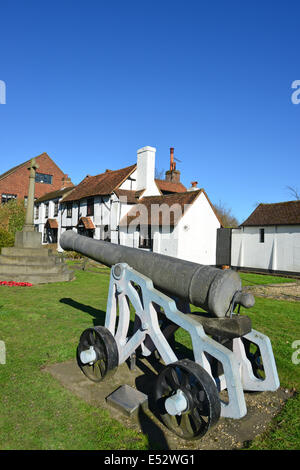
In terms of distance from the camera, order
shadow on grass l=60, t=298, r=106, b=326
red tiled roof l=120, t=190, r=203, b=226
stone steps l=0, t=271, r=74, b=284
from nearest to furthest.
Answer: shadow on grass l=60, t=298, r=106, b=326 < stone steps l=0, t=271, r=74, b=284 < red tiled roof l=120, t=190, r=203, b=226

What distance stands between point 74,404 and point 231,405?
5.66 feet

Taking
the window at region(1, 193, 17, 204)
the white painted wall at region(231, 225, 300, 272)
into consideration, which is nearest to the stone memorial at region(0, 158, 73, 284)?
the white painted wall at region(231, 225, 300, 272)

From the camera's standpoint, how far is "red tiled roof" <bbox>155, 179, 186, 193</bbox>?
106 ft

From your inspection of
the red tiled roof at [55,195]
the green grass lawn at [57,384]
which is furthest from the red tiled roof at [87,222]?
the green grass lawn at [57,384]

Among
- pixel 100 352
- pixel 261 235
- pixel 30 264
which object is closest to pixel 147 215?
pixel 261 235

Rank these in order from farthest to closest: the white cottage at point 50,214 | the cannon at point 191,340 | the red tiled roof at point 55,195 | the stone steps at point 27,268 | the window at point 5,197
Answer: the window at point 5,197 < the white cottage at point 50,214 < the red tiled roof at point 55,195 < the stone steps at point 27,268 < the cannon at point 191,340

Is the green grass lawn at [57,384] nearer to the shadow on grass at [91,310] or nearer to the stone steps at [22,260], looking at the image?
the shadow on grass at [91,310]

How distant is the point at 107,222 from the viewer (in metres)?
25.7

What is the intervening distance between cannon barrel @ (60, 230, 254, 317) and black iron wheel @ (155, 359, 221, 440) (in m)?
0.70

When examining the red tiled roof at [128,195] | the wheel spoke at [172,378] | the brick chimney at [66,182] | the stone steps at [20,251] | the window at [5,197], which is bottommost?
the wheel spoke at [172,378]

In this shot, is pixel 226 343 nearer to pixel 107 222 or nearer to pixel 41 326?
pixel 41 326

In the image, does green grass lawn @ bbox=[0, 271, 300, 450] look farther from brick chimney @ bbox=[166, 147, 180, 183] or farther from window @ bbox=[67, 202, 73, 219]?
brick chimney @ bbox=[166, 147, 180, 183]

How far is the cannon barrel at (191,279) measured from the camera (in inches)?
132

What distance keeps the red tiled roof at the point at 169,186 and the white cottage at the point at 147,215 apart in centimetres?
430
